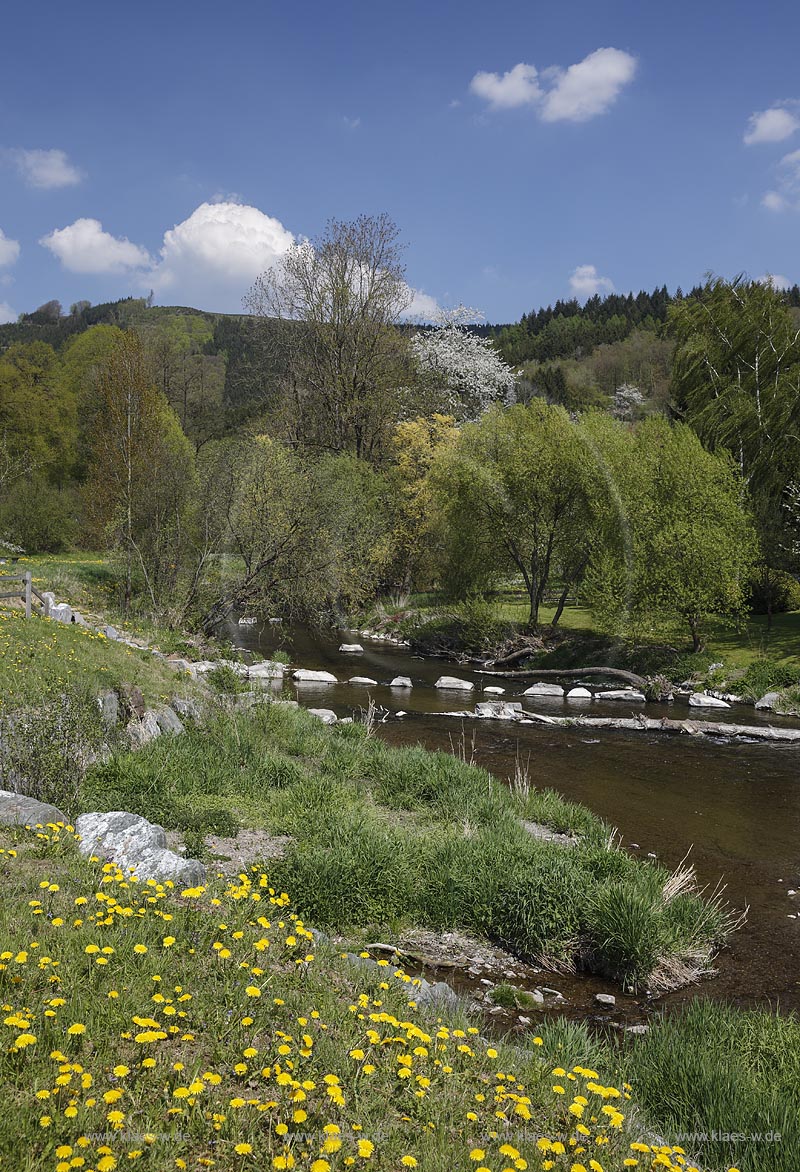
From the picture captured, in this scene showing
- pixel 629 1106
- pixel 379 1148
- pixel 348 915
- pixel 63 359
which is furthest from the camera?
pixel 63 359

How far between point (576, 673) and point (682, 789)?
11.7m

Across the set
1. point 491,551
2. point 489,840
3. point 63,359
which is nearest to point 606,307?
point 63,359

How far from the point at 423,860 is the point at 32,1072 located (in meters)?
5.15

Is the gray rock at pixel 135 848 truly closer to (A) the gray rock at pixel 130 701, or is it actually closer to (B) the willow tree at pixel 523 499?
(A) the gray rock at pixel 130 701

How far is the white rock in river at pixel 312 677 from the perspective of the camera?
23188mm

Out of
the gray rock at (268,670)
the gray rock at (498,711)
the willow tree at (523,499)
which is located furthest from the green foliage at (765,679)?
the gray rock at (268,670)

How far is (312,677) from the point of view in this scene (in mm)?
23406

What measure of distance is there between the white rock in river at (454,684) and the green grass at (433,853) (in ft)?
37.5

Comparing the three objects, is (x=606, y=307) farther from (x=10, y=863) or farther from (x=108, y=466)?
(x=10, y=863)

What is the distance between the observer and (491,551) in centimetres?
3069

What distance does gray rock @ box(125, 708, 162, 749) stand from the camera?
10938mm

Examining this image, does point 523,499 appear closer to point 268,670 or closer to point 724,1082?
point 268,670

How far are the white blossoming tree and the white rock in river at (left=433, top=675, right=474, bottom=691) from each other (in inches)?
851

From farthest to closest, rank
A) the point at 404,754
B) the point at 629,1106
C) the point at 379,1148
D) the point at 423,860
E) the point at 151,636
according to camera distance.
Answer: the point at 151,636, the point at 404,754, the point at 423,860, the point at 629,1106, the point at 379,1148
